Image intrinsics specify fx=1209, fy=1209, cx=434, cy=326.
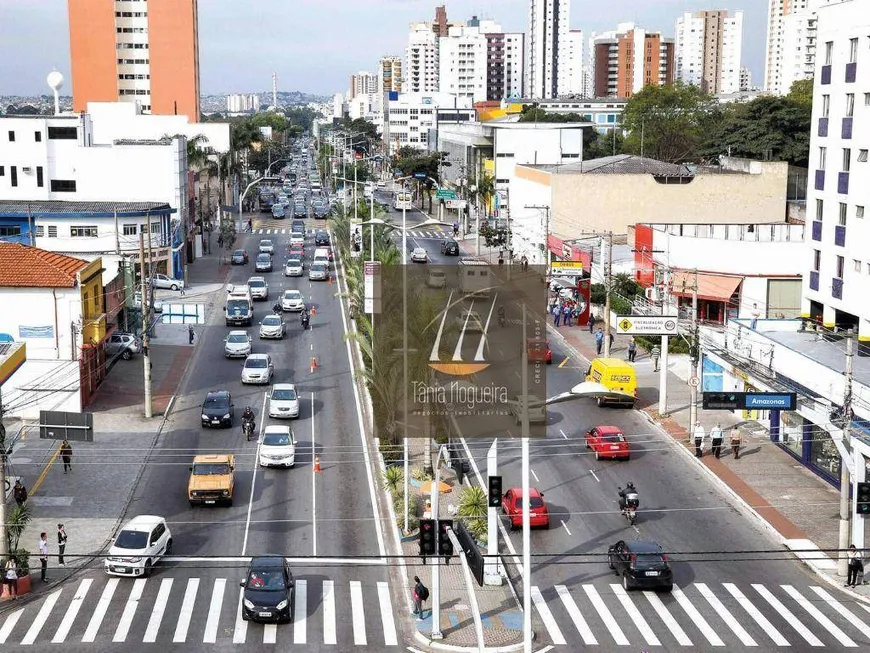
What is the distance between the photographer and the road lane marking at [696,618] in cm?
3356

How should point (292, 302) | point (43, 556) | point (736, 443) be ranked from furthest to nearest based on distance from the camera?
point (292, 302) < point (736, 443) < point (43, 556)

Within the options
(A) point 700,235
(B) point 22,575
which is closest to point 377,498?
(B) point 22,575

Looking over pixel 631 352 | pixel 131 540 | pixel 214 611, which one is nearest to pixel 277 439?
pixel 131 540

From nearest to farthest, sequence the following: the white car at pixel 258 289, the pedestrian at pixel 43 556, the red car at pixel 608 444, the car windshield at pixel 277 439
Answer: the pedestrian at pixel 43 556 → the car windshield at pixel 277 439 → the red car at pixel 608 444 → the white car at pixel 258 289

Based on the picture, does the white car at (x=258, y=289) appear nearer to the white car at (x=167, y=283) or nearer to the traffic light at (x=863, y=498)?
the white car at (x=167, y=283)

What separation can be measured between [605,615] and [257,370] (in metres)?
30.8

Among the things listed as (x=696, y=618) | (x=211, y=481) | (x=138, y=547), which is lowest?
(x=696, y=618)

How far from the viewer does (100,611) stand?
35719mm

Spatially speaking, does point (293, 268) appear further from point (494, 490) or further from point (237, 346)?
point (494, 490)

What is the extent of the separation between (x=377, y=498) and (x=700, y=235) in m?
46.8

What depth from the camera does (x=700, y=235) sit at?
8562 centimetres

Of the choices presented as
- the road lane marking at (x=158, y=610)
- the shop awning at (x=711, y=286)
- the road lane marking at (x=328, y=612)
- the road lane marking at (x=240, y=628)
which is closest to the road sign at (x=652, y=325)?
the road lane marking at (x=328, y=612)

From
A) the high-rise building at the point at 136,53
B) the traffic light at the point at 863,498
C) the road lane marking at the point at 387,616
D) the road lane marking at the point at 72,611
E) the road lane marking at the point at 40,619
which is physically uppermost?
the high-rise building at the point at 136,53

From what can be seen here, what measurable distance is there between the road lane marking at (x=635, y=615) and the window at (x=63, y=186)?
69.3m
